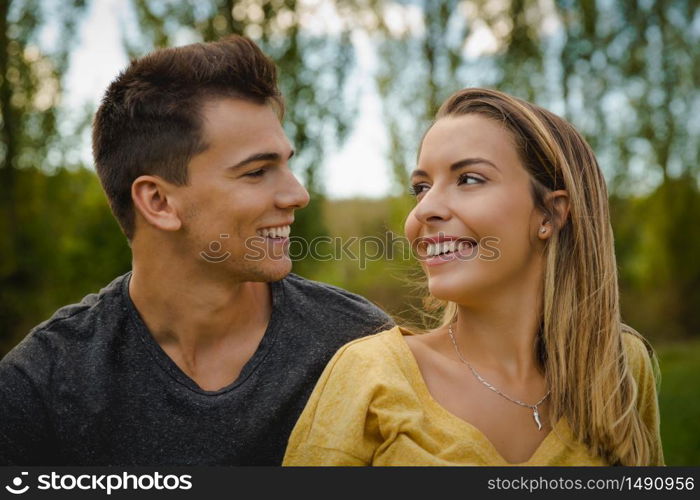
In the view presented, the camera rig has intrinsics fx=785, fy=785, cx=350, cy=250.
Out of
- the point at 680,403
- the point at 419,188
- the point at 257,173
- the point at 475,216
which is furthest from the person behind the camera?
the point at 680,403

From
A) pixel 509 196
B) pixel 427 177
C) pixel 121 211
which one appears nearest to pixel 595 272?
pixel 509 196

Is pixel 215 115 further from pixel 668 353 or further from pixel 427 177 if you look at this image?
pixel 668 353

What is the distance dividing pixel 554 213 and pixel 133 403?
1.76 metres

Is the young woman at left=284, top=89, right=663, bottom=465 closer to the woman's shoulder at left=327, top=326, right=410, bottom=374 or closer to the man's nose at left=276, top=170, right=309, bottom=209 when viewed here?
the woman's shoulder at left=327, top=326, right=410, bottom=374

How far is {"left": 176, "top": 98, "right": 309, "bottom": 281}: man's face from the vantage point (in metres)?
3.23

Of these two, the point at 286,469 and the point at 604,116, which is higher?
the point at 604,116

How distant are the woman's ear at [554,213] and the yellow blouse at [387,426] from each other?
2.07ft

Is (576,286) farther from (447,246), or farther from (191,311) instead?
(191,311)

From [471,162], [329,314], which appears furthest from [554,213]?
[329,314]

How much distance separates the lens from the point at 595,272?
2.80 metres

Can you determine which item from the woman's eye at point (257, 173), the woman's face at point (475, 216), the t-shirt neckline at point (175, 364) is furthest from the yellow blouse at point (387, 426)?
the woman's eye at point (257, 173)

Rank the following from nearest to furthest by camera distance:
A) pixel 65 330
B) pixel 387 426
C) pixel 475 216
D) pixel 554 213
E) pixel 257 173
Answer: pixel 387 426 → pixel 475 216 → pixel 554 213 → pixel 65 330 → pixel 257 173

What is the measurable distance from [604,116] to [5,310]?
8.93 meters

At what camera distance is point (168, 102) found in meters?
3.37
